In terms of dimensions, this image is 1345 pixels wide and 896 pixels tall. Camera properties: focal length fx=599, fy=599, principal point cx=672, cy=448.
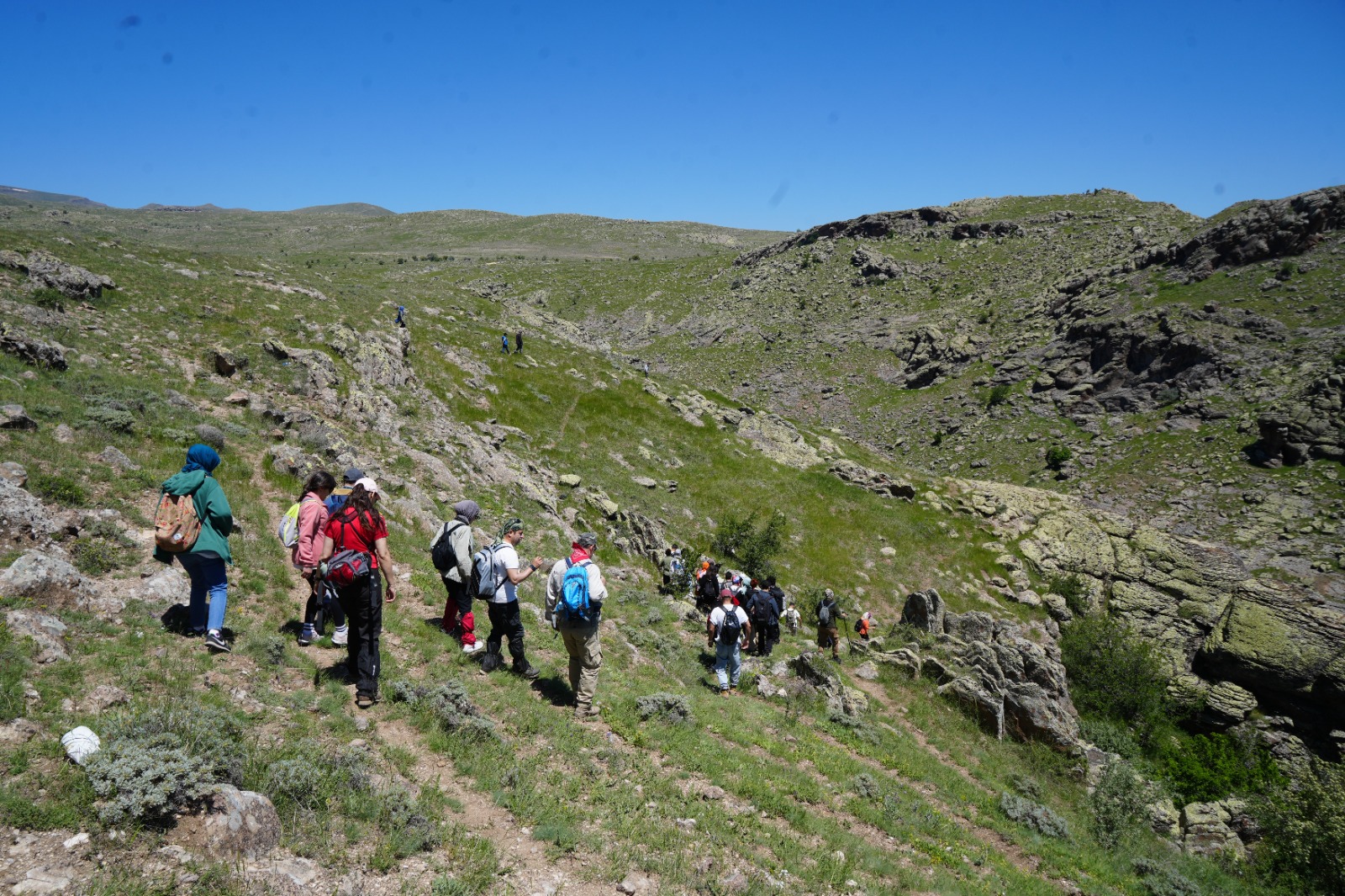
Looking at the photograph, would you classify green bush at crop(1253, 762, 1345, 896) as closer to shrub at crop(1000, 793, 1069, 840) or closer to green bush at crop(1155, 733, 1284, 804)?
green bush at crop(1155, 733, 1284, 804)

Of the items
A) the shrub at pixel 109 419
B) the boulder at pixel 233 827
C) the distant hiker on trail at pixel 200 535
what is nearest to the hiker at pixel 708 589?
the distant hiker on trail at pixel 200 535

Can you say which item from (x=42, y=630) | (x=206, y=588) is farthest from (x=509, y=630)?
(x=42, y=630)

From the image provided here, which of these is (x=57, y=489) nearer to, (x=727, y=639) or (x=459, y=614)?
(x=459, y=614)

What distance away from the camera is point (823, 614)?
20984mm

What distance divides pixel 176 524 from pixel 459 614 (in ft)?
16.1

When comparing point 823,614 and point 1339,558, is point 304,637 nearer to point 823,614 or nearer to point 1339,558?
point 823,614

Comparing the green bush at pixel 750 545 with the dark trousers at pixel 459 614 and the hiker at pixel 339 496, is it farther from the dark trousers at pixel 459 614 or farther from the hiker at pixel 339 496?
the hiker at pixel 339 496

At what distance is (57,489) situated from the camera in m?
10.6

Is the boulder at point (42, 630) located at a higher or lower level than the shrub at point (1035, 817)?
higher

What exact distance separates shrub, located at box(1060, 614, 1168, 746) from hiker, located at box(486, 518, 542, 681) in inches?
986

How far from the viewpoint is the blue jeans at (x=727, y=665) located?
49.3ft

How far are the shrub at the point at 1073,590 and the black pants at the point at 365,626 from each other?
114 feet

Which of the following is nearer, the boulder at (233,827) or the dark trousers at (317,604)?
the boulder at (233,827)

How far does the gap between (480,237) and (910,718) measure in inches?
6408
